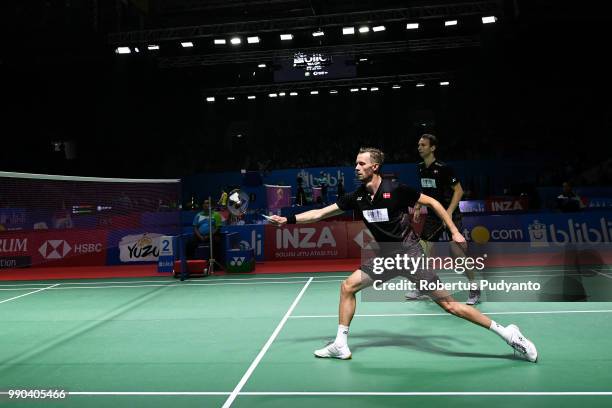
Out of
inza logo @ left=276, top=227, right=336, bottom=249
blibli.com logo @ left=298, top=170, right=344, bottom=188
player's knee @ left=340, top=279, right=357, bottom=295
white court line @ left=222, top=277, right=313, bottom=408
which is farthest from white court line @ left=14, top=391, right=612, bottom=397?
blibli.com logo @ left=298, top=170, right=344, bottom=188

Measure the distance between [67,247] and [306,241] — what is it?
6555mm

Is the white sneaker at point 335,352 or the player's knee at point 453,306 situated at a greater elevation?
the player's knee at point 453,306

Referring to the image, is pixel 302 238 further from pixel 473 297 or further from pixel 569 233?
pixel 473 297

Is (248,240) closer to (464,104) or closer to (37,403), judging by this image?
(37,403)

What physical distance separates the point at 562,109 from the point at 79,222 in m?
23.8

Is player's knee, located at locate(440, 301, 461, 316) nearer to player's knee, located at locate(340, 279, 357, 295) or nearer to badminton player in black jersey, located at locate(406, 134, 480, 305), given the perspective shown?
player's knee, located at locate(340, 279, 357, 295)

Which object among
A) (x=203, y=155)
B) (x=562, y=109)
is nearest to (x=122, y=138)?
(x=203, y=155)

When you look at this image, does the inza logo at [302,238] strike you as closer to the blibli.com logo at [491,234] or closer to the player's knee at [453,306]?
the blibli.com logo at [491,234]

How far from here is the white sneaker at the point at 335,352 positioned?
525 centimetres

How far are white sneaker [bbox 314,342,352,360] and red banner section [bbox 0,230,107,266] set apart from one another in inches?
430

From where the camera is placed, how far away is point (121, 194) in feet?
62.3

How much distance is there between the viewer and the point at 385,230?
5164 mm

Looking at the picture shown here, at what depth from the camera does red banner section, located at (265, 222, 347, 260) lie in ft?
47.2

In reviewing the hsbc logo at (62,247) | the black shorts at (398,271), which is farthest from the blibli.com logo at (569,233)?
the hsbc logo at (62,247)
